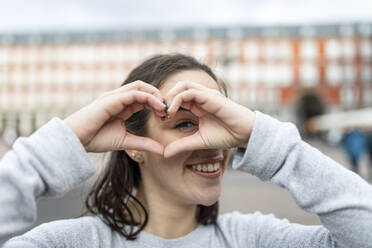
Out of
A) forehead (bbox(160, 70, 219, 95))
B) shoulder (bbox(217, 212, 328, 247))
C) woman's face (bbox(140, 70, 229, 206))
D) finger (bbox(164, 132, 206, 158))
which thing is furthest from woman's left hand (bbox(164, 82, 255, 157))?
shoulder (bbox(217, 212, 328, 247))

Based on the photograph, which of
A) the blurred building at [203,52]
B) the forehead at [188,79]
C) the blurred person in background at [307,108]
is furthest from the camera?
the blurred building at [203,52]

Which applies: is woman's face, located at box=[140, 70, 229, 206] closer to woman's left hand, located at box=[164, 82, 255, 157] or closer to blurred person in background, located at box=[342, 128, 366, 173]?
woman's left hand, located at box=[164, 82, 255, 157]

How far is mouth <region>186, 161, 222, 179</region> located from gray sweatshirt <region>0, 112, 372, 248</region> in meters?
0.20

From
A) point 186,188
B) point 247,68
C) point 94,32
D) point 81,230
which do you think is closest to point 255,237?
point 186,188

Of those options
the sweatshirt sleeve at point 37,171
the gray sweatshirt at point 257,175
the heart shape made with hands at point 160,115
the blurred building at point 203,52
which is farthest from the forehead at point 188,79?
the blurred building at point 203,52

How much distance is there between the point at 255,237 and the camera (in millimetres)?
1568

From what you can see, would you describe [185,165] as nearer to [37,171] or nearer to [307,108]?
[37,171]

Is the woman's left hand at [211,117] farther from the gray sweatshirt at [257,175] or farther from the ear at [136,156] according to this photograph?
the ear at [136,156]

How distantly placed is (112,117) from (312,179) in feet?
1.88

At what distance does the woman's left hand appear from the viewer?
127 cm

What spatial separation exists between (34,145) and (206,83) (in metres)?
0.65

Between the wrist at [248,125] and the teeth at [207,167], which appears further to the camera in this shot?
the teeth at [207,167]

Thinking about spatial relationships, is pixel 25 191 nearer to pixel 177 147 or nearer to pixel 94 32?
pixel 177 147

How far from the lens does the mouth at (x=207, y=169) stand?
4.96 feet
